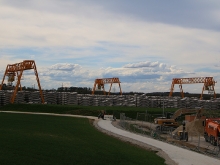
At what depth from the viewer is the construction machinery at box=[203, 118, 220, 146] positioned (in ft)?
96.4

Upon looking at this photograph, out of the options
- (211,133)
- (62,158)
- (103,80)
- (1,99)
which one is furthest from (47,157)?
(103,80)

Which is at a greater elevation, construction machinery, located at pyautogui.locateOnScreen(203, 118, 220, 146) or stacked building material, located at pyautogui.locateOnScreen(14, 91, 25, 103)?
stacked building material, located at pyautogui.locateOnScreen(14, 91, 25, 103)

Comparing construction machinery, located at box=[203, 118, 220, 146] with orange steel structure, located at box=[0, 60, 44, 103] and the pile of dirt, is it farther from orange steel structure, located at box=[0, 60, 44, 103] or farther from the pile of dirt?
orange steel structure, located at box=[0, 60, 44, 103]

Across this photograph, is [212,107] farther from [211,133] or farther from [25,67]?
[211,133]

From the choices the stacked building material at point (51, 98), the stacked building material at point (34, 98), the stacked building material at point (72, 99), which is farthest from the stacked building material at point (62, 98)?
the stacked building material at point (34, 98)

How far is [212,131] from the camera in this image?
31016 millimetres

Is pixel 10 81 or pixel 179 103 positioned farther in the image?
pixel 179 103

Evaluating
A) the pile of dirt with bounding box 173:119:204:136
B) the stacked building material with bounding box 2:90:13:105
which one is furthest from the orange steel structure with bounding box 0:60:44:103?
the pile of dirt with bounding box 173:119:204:136

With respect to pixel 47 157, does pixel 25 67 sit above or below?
above

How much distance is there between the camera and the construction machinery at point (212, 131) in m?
29.4

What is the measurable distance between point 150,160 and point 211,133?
1584 centimetres

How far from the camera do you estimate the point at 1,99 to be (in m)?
78.5

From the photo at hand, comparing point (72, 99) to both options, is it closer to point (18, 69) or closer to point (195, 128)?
point (18, 69)

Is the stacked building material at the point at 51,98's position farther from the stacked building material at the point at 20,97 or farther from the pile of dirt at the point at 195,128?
the pile of dirt at the point at 195,128
